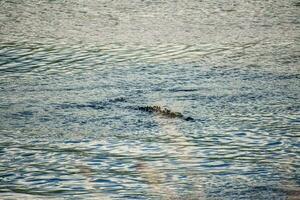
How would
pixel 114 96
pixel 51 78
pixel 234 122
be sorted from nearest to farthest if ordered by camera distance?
1. pixel 234 122
2. pixel 114 96
3. pixel 51 78

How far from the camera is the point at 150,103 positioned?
759 centimetres

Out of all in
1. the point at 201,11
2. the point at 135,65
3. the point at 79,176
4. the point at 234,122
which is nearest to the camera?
the point at 79,176

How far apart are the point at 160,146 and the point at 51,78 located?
125 inches

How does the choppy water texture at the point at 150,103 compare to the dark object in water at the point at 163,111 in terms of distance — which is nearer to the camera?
the choppy water texture at the point at 150,103

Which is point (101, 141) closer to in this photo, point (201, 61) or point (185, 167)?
point (185, 167)

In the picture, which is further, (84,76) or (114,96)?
(84,76)

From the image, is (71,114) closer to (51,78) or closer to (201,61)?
(51,78)

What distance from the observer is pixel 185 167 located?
17.7 feet

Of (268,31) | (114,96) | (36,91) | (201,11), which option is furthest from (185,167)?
(201,11)

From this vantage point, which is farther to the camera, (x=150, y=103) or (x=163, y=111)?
(x=150, y=103)

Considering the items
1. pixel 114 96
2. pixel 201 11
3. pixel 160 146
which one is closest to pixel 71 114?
pixel 114 96

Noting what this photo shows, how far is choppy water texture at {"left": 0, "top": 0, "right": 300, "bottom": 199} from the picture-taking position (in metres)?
5.12

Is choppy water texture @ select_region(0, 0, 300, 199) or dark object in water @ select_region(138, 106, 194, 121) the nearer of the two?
choppy water texture @ select_region(0, 0, 300, 199)

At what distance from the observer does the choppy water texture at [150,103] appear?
5.12m
